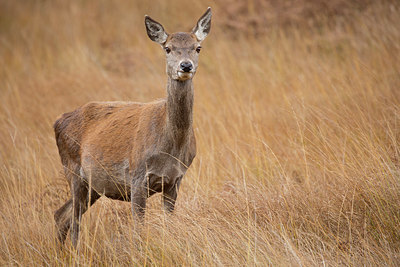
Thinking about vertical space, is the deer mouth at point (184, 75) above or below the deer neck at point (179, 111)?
above

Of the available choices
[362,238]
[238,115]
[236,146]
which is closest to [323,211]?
[362,238]

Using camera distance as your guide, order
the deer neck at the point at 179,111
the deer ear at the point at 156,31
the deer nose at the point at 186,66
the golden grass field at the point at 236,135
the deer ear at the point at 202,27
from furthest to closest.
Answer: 1. the deer ear at the point at 202,27
2. the deer ear at the point at 156,31
3. the deer neck at the point at 179,111
4. the deer nose at the point at 186,66
5. the golden grass field at the point at 236,135

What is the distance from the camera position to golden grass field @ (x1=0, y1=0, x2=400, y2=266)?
3.96m

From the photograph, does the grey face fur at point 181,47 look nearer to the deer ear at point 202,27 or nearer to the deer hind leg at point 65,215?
the deer ear at point 202,27

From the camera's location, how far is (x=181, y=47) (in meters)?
4.75

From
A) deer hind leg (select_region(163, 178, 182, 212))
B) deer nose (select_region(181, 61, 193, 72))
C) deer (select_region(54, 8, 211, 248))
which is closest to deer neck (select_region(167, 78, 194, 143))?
deer (select_region(54, 8, 211, 248))

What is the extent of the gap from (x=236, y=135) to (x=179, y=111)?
2.16 m

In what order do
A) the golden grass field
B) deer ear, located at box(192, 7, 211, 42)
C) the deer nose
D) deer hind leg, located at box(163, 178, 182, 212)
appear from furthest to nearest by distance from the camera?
deer ear, located at box(192, 7, 211, 42), deer hind leg, located at box(163, 178, 182, 212), the deer nose, the golden grass field

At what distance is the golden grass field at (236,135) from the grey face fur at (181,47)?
1063 mm

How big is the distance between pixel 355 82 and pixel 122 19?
819cm

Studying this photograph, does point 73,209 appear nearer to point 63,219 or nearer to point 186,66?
point 63,219

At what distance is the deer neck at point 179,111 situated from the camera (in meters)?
4.58

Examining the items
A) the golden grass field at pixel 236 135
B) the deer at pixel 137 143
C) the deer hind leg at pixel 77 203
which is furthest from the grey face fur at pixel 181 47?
the deer hind leg at pixel 77 203

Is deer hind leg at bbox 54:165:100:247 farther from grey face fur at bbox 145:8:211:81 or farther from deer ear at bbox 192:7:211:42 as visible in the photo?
deer ear at bbox 192:7:211:42
